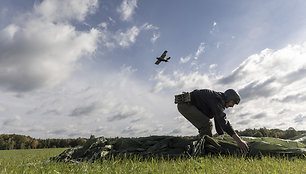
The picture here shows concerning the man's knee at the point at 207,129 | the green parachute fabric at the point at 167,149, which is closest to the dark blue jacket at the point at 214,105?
the man's knee at the point at 207,129

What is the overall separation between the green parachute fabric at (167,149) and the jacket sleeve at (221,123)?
11.2 inches

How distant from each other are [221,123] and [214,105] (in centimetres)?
60

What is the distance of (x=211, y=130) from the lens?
20.4 ft

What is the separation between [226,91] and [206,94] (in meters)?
0.67

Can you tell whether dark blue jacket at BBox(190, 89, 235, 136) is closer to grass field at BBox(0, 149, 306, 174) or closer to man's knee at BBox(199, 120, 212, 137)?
man's knee at BBox(199, 120, 212, 137)

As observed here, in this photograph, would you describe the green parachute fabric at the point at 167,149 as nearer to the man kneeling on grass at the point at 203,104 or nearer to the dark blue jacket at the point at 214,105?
the dark blue jacket at the point at 214,105

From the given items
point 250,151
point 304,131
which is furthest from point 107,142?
point 304,131

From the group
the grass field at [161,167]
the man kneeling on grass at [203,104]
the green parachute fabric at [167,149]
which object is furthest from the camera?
the man kneeling on grass at [203,104]

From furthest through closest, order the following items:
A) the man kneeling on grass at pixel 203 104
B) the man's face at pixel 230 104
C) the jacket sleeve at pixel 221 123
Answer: the man's face at pixel 230 104, the man kneeling on grass at pixel 203 104, the jacket sleeve at pixel 221 123

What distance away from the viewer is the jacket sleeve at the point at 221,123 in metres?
4.71

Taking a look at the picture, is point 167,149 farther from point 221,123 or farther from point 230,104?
point 230,104

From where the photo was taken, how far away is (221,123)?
4824 mm

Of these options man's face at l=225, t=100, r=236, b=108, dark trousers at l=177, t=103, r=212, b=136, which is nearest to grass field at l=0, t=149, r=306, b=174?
man's face at l=225, t=100, r=236, b=108

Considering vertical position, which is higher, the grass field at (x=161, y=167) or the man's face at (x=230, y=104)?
the man's face at (x=230, y=104)
